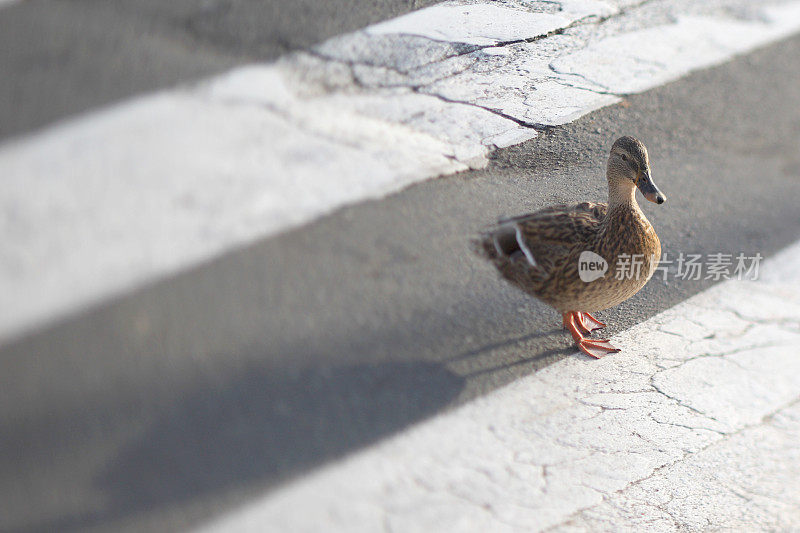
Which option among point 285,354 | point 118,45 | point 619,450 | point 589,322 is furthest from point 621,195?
point 118,45

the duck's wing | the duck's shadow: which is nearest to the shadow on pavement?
the duck's shadow

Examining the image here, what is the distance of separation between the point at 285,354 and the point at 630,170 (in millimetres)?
1274

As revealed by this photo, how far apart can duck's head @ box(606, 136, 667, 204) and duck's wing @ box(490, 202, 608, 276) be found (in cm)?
15

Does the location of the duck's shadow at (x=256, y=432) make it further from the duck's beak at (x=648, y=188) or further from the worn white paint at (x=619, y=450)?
the duck's beak at (x=648, y=188)

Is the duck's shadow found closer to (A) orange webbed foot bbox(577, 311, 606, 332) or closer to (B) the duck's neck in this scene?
(A) orange webbed foot bbox(577, 311, 606, 332)

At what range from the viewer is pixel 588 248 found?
2.06 metres

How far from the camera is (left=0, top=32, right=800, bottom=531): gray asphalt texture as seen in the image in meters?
1.13

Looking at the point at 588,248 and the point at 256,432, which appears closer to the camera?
the point at 256,432

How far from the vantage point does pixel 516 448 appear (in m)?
1.76

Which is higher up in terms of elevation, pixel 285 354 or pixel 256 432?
pixel 285 354

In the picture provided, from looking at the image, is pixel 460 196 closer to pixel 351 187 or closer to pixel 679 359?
pixel 351 187

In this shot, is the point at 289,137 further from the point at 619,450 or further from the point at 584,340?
the point at 619,450

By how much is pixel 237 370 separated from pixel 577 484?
101 cm

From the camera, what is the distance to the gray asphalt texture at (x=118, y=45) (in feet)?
4.00
